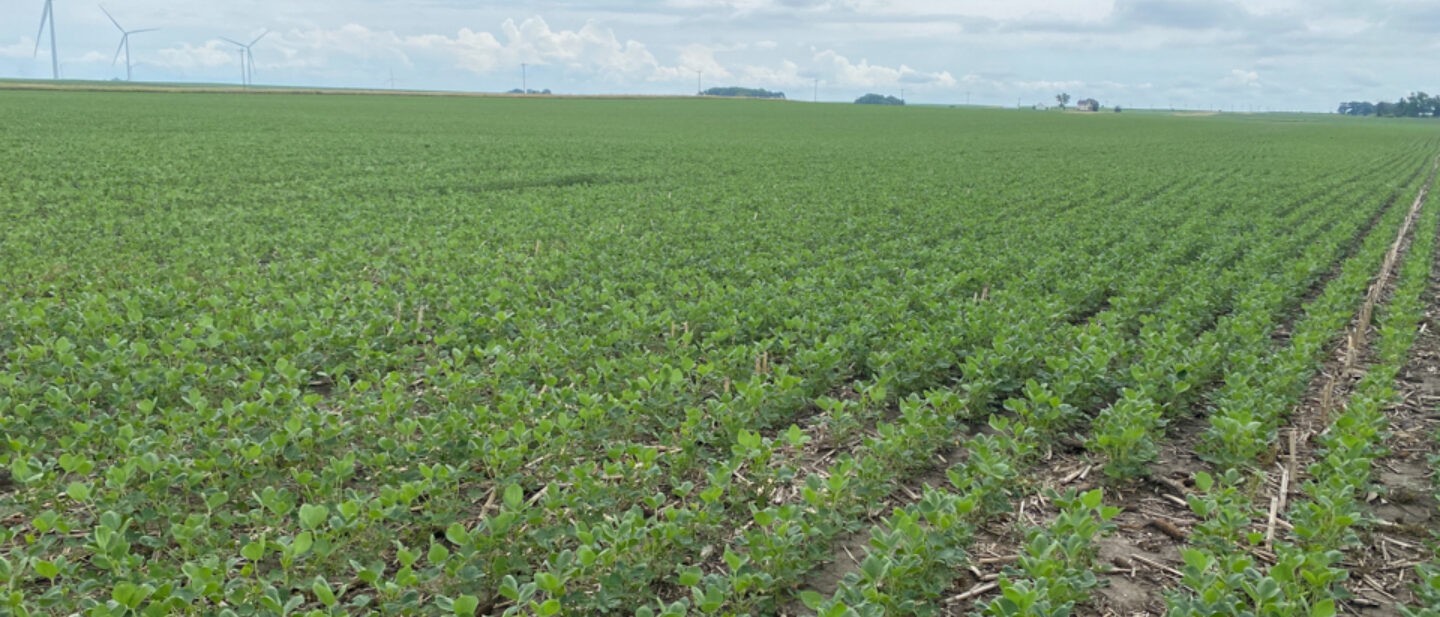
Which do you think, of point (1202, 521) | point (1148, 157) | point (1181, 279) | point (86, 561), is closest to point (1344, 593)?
point (1202, 521)

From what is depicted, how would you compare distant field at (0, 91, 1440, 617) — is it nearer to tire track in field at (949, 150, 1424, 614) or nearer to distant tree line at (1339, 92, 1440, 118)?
tire track in field at (949, 150, 1424, 614)

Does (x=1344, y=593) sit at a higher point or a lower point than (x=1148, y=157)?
lower

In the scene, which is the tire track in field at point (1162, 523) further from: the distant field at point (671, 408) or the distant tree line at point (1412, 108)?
the distant tree line at point (1412, 108)

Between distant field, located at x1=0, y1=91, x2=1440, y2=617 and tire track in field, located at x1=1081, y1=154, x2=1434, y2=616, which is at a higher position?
distant field, located at x1=0, y1=91, x2=1440, y2=617

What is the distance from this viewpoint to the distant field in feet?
13.8

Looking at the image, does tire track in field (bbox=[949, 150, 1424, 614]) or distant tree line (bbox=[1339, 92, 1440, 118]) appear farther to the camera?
distant tree line (bbox=[1339, 92, 1440, 118])

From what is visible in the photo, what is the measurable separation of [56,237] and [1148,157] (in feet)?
132

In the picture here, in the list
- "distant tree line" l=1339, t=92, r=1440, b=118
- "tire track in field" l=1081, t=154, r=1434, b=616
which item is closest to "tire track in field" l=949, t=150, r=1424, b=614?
"tire track in field" l=1081, t=154, r=1434, b=616

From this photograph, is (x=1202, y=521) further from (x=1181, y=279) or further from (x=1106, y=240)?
(x=1106, y=240)

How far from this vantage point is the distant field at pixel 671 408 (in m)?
4.21

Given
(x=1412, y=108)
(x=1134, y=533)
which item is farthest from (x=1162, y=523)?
(x=1412, y=108)

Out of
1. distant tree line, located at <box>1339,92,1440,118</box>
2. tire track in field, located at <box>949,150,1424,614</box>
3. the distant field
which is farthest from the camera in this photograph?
distant tree line, located at <box>1339,92,1440,118</box>

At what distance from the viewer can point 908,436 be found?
18.5ft

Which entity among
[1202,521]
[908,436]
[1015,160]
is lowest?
[1202,521]
